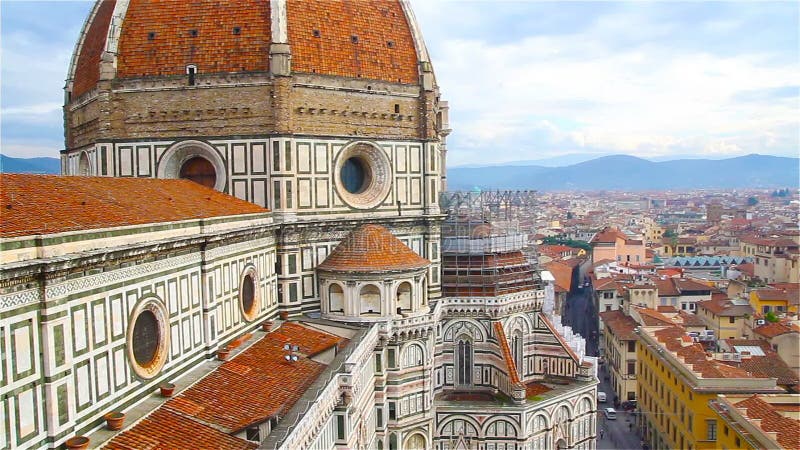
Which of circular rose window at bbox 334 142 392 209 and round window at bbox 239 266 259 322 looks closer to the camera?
round window at bbox 239 266 259 322

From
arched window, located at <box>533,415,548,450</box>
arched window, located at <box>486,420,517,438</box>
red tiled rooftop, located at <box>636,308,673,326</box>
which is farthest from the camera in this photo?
red tiled rooftop, located at <box>636,308,673,326</box>

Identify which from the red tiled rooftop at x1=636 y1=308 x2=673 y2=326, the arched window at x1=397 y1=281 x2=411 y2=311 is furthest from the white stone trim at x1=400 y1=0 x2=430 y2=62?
the red tiled rooftop at x1=636 y1=308 x2=673 y2=326

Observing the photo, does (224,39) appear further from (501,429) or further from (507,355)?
(501,429)

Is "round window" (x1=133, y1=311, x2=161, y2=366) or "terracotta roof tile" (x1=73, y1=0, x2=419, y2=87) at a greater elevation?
"terracotta roof tile" (x1=73, y1=0, x2=419, y2=87)

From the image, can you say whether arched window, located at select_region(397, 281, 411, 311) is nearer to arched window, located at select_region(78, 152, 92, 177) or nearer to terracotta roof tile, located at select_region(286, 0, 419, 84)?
terracotta roof tile, located at select_region(286, 0, 419, 84)

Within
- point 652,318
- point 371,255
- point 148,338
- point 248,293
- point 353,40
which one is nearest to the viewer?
point 148,338

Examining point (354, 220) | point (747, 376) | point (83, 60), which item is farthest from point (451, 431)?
point (83, 60)

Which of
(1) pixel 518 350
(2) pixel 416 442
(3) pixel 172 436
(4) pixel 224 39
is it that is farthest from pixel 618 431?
(3) pixel 172 436
